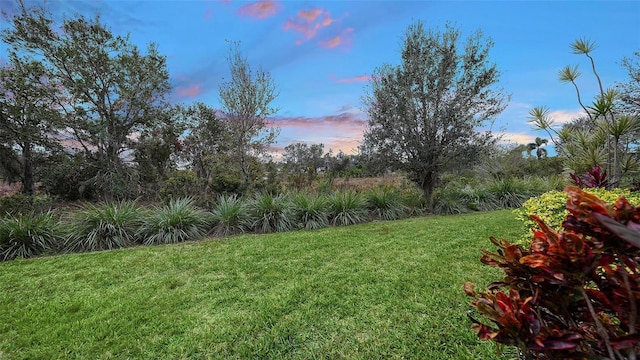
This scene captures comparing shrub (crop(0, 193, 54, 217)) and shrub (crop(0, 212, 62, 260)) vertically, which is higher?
shrub (crop(0, 193, 54, 217))

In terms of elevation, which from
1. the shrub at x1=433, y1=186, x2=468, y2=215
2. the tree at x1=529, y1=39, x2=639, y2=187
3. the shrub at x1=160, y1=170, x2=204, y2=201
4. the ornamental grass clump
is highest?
the tree at x1=529, y1=39, x2=639, y2=187

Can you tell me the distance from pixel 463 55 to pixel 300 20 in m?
4.92

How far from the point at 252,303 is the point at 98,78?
397 inches

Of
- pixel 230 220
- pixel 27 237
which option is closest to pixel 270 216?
pixel 230 220

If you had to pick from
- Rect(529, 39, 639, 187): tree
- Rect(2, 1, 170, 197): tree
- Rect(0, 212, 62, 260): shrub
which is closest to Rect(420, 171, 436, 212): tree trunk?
Rect(529, 39, 639, 187): tree

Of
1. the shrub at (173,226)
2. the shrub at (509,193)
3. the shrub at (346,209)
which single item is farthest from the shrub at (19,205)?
the shrub at (509,193)

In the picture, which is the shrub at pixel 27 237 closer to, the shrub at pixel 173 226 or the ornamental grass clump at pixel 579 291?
the shrub at pixel 173 226

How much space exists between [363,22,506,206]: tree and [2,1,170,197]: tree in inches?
320

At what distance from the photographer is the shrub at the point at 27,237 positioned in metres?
5.43

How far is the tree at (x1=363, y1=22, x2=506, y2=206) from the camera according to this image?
8.50 m

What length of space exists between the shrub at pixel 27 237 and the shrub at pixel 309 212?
493 centimetres

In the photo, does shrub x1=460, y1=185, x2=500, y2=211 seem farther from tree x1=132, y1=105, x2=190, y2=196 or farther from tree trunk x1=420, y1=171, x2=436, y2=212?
tree x1=132, y1=105, x2=190, y2=196

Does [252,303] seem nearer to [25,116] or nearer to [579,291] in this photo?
[579,291]

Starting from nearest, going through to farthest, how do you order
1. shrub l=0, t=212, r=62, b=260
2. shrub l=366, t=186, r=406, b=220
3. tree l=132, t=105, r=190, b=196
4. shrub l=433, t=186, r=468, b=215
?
1. shrub l=0, t=212, r=62, b=260
2. shrub l=366, t=186, r=406, b=220
3. shrub l=433, t=186, r=468, b=215
4. tree l=132, t=105, r=190, b=196
